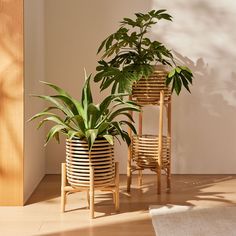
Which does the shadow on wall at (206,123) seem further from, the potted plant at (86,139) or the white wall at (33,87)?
Result: the potted plant at (86,139)

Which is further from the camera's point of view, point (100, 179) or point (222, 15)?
point (222, 15)

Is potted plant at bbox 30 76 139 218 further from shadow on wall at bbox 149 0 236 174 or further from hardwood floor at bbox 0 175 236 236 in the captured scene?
shadow on wall at bbox 149 0 236 174

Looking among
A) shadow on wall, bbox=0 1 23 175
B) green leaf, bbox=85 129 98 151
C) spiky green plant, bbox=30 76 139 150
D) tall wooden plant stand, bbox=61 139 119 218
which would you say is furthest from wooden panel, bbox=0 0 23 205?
green leaf, bbox=85 129 98 151

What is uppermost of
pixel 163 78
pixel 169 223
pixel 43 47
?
pixel 43 47

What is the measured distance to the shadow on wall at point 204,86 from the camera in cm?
421

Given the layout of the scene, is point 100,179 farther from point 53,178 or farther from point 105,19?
point 105,19

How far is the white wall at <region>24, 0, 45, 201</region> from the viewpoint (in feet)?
10.8

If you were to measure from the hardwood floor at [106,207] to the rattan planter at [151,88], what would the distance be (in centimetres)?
67

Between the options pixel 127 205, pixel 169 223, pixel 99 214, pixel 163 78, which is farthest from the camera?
pixel 163 78

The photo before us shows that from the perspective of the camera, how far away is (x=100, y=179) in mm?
2926

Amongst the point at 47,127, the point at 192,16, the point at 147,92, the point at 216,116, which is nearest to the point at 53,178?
the point at 47,127

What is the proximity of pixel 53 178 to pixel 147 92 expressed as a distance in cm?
116

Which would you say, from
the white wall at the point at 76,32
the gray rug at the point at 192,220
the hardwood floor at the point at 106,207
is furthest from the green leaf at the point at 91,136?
the white wall at the point at 76,32

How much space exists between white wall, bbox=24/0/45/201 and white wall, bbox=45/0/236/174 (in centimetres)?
20
